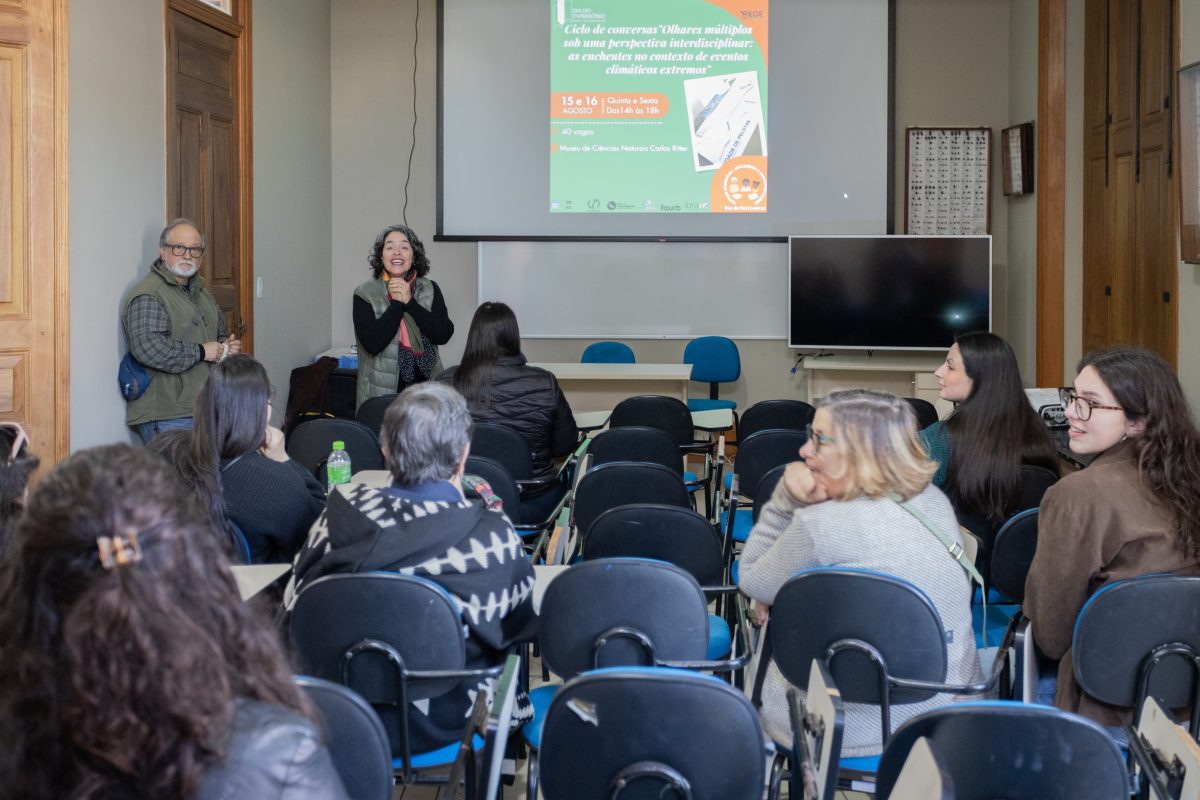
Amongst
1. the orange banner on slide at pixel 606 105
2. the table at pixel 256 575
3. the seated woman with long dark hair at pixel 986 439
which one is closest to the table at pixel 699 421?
the seated woman with long dark hair at pixel 986 439

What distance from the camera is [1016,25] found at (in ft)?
25.0

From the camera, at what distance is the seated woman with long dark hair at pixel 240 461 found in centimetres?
295

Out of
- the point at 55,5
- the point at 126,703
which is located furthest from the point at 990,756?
the point at 55,5

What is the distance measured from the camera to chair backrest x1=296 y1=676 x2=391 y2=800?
158 cm

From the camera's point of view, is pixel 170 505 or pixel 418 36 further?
pixel 418 36

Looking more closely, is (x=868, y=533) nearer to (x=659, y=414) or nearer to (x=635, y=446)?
(x=635, y=446)

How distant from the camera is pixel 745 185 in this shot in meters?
7.77

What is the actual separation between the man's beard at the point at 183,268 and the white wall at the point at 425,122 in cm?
309

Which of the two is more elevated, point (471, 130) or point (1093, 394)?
point (471, 130)

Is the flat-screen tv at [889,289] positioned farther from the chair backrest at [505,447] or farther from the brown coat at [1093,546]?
the brown coat at [1093,546]

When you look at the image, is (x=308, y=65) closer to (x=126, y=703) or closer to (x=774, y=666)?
(x=774, y=666)

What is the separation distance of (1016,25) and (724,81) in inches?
74.3

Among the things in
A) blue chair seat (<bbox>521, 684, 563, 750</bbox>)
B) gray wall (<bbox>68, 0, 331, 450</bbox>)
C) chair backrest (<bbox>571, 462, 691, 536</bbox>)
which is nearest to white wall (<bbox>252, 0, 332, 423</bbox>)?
gray wall (<bbox>68, 0, 331, 450</bbox>)

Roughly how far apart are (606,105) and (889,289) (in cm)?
217
